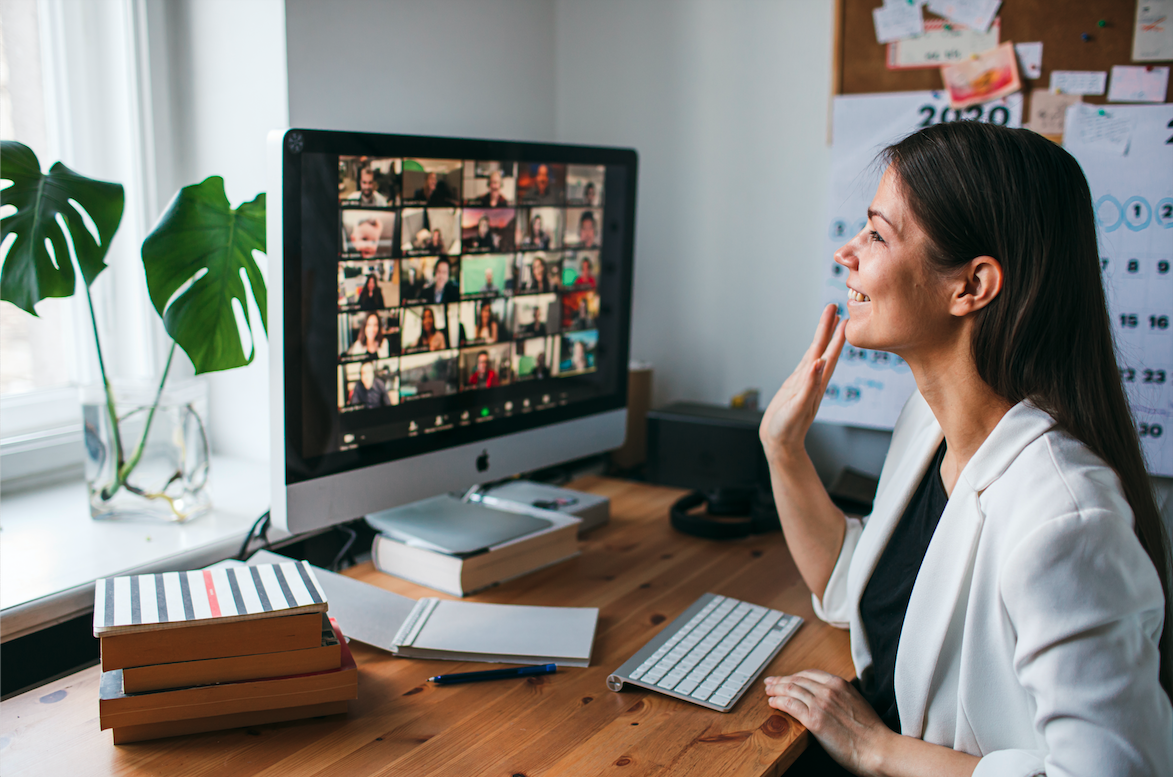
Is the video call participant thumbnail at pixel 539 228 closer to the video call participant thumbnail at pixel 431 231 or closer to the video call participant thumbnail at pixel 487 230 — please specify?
the video call participant thumbnail at pixel 487 230

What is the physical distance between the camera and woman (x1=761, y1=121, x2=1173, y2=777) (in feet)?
2.45

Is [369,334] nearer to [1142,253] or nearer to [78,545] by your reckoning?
[78,545]

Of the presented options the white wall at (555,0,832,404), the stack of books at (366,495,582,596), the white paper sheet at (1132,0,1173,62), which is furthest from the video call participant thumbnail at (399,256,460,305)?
the white paper sheet at (1132,0,1173,62)

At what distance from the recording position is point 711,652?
1058mm

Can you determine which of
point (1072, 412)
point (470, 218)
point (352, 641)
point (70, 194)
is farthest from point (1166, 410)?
point (70, 194)

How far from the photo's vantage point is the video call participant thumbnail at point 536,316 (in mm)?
1349

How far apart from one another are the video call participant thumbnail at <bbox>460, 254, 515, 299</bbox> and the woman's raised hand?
1.50 feet

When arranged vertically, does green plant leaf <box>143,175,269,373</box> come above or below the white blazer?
above

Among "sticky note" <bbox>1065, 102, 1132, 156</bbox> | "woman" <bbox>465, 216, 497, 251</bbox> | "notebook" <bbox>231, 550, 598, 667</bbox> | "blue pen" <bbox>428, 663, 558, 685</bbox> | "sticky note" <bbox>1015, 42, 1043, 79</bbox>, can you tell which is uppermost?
"sticky note" <bbox>1015, 42, 1043, 79</bbox>

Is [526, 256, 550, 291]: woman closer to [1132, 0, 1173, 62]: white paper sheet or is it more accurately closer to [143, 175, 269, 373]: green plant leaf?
[143, 175, 269, 373]: green plant leaf

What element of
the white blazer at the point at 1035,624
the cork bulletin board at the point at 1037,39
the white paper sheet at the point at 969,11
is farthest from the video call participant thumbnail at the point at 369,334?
the white paper sheet at the point at 969,11

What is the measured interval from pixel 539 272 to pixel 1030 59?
96 cm

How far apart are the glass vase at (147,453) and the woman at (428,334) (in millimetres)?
412

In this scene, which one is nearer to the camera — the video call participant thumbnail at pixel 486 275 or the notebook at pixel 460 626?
the notebook at pixel 460 626
